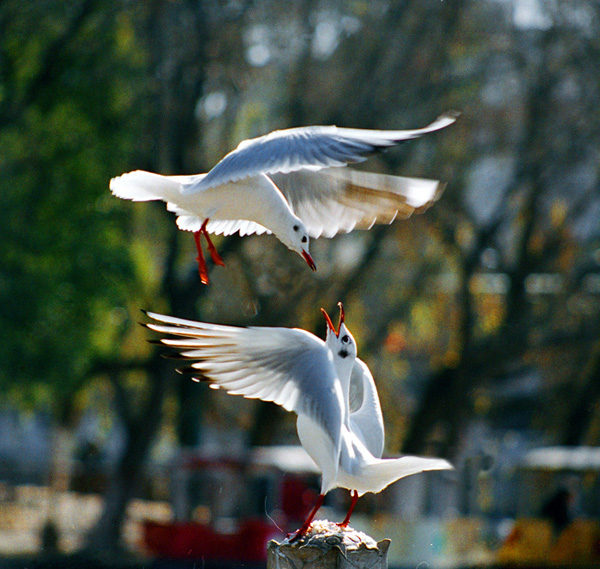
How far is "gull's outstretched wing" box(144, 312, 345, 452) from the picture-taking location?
8.95 feet

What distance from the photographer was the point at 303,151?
2803 mm

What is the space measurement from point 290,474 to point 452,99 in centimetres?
542

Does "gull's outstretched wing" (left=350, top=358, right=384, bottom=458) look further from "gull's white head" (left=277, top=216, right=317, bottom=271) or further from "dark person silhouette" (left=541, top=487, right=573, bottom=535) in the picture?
"dark person silhouette" (left=541, top=487, right=573, bottom=535)

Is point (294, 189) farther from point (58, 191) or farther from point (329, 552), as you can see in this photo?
point (58, 191)

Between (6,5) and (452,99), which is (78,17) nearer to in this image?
(6,5)

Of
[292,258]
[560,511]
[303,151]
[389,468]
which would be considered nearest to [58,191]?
[292,258]

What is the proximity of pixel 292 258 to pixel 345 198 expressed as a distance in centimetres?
858

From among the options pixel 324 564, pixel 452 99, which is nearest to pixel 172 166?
pixel 452 99

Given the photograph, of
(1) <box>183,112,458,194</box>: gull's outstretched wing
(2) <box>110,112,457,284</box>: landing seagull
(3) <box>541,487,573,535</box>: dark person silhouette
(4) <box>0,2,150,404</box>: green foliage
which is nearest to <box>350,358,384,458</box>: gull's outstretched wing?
(2) <box>110,112,457,284</box>: landing seagull

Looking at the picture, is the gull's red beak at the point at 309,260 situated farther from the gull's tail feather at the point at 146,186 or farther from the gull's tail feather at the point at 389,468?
the gull's tail feather at the point at 389,468

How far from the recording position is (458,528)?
11648 mm

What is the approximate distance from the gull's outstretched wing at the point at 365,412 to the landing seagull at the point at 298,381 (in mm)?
164

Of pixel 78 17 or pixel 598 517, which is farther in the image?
pixel 598 517

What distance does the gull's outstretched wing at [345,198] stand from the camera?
3.14 metres
